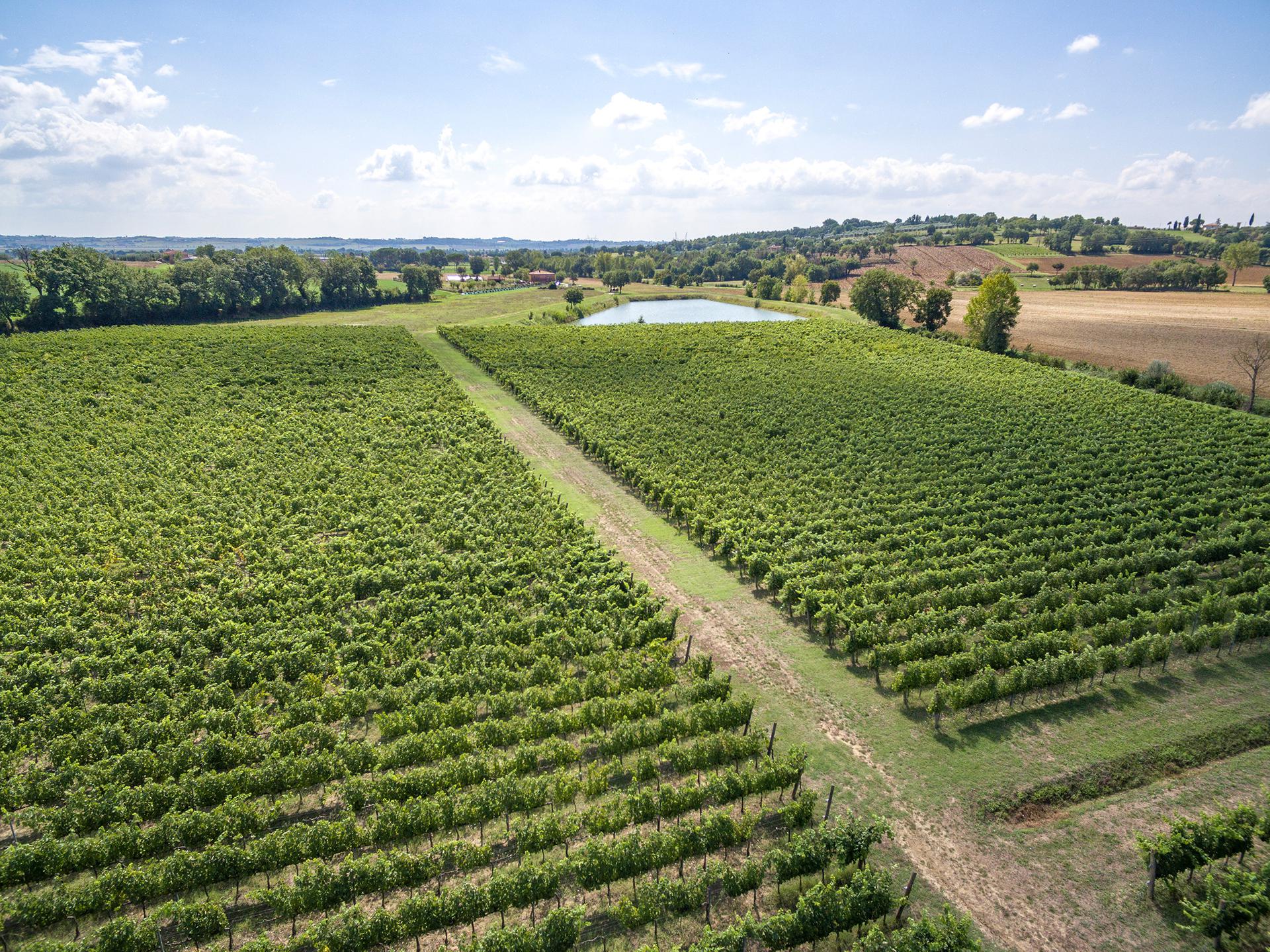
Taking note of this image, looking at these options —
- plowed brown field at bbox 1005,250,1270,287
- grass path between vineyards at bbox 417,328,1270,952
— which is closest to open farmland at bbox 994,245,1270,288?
plowed brown field at bbox 1005,250,1270,287

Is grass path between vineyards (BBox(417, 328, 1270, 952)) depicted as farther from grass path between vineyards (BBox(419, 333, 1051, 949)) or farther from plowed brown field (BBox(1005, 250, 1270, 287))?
plowed brown field (BBox(1005, 250, 1270, 287))

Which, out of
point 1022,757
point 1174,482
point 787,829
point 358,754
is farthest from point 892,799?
point 1174,482

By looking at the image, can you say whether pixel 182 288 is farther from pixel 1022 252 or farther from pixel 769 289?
pixel 1022 252

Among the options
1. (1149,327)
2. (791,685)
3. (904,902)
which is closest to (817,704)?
(791,685)

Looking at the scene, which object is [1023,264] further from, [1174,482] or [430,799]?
[430,799]

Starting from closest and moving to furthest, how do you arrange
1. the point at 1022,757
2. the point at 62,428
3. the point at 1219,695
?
the point at 1022,757 → the point at 1219,695 → the point at 62,428
